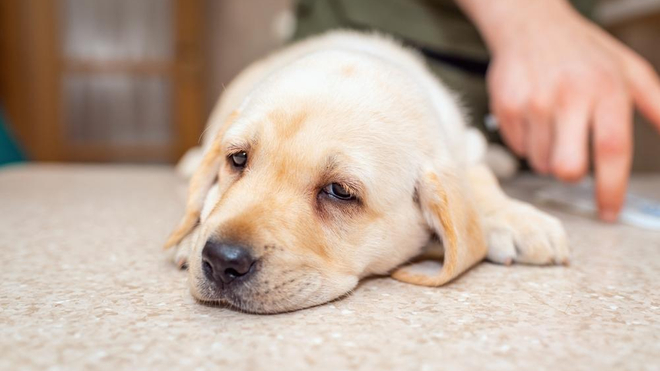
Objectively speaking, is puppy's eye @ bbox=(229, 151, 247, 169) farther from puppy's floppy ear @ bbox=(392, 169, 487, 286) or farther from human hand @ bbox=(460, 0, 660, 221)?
human hand @ bbox=(460, 0, 660, 221)

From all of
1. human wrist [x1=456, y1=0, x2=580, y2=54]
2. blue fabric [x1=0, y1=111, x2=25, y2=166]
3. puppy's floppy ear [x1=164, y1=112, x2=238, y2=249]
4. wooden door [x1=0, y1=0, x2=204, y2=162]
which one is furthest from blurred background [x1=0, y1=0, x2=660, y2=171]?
puppy's floppy ear [x1=164, y1=112, x2=238, y2=249]

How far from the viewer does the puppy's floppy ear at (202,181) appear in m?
1.85

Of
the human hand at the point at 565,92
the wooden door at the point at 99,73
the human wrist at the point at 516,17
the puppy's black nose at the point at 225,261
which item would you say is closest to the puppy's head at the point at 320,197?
the puppy's black nose at the point at 225,261

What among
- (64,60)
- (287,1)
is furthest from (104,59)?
(287,1)

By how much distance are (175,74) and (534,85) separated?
21.6 ft

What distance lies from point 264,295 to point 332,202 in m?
0.36

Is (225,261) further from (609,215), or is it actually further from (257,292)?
(609,215)

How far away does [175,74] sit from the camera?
833 cm

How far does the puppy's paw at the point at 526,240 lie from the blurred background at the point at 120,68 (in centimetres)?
639

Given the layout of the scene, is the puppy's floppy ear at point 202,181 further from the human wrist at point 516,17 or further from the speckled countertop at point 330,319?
the human wrist at point 516,17

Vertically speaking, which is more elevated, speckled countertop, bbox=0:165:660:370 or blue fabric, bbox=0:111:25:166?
speckled countertop, bbox=0:165:660:370

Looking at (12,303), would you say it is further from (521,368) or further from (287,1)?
(287,1)

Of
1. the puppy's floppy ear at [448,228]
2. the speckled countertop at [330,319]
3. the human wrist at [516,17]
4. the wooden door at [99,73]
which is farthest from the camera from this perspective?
the wooden door at [99,73]

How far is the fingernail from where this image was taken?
2.57 metres
